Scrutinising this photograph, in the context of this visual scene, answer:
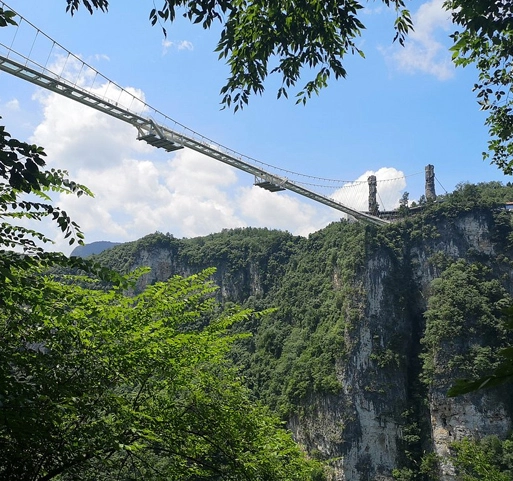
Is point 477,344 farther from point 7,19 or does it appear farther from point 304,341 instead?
point 7,19

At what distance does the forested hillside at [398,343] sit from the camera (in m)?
38.8

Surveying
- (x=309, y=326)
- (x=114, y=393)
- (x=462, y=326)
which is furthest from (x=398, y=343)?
(x=114, y=393)

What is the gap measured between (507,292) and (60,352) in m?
46.2

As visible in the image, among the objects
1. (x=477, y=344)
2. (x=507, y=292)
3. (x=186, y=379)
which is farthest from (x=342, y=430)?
(x=186, y=379)

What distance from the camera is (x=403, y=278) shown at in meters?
48.2

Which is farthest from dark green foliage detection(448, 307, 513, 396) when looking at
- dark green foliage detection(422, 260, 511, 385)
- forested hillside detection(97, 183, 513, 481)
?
dark green foliage detection(422, 260, 511, 385)

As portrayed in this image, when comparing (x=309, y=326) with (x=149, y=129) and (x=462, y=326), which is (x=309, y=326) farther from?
(x=149, y=129)

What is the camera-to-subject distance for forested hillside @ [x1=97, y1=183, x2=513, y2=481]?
38.8 meters

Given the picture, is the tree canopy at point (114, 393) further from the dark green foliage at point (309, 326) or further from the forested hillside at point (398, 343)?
the dark green foliage at point (309, 326)

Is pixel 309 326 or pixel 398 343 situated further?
pixel 309 326

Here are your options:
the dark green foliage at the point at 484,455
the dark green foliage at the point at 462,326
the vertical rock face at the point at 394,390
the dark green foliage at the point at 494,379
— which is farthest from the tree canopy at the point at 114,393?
the dark green foliage at the point at 462,326

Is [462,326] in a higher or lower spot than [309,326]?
lower

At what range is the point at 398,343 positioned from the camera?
1752 inches

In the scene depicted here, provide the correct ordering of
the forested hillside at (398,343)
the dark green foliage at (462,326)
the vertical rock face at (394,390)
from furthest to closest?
the dark green foliage at (462,326)
the forested hillside at (398,343)
the vertical rock face at (394,390)
